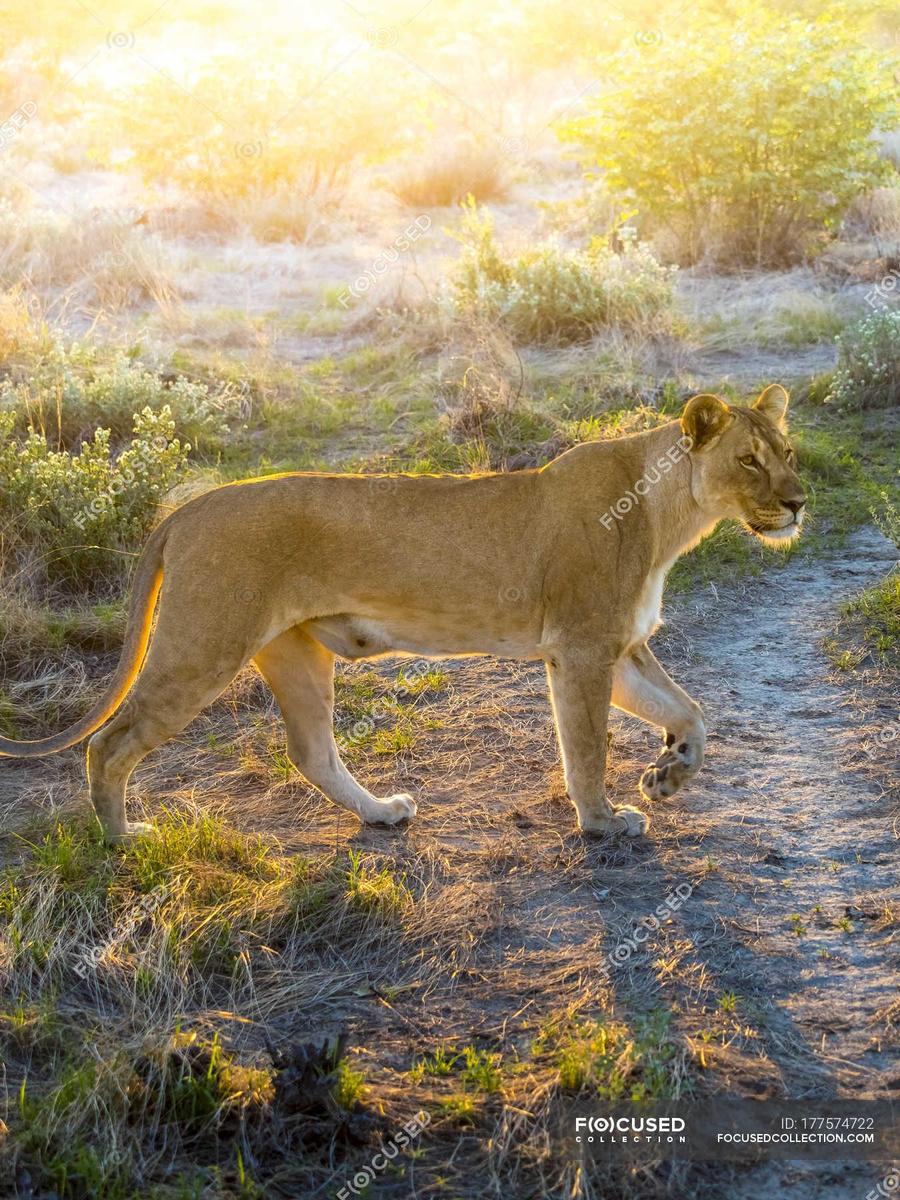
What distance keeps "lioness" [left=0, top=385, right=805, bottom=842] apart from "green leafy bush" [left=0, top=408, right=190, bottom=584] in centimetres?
261

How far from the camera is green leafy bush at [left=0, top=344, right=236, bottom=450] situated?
9.30 m

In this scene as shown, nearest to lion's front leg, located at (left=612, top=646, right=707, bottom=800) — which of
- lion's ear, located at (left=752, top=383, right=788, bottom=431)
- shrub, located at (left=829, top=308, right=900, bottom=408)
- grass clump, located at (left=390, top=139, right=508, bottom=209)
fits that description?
lion's ear, located at (left=752, top=383, right=788, bottom=431)

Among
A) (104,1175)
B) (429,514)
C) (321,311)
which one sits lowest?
(321,311)

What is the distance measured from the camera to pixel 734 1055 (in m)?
3.47

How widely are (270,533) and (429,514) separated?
611 mm

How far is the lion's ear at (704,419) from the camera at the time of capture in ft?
15.1

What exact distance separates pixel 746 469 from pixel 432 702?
6.97ft

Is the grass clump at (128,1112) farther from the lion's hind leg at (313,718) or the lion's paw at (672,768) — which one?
the lion's paw at (672,768)

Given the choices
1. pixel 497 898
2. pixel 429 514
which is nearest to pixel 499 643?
pixel 429 514

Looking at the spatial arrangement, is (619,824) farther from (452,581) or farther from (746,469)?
(746,469)

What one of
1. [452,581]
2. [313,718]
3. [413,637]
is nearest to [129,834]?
[313,718]

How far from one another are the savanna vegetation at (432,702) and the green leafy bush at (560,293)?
0.05 metres

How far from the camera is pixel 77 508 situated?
7219mm

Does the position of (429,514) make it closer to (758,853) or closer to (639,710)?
(639,710)
